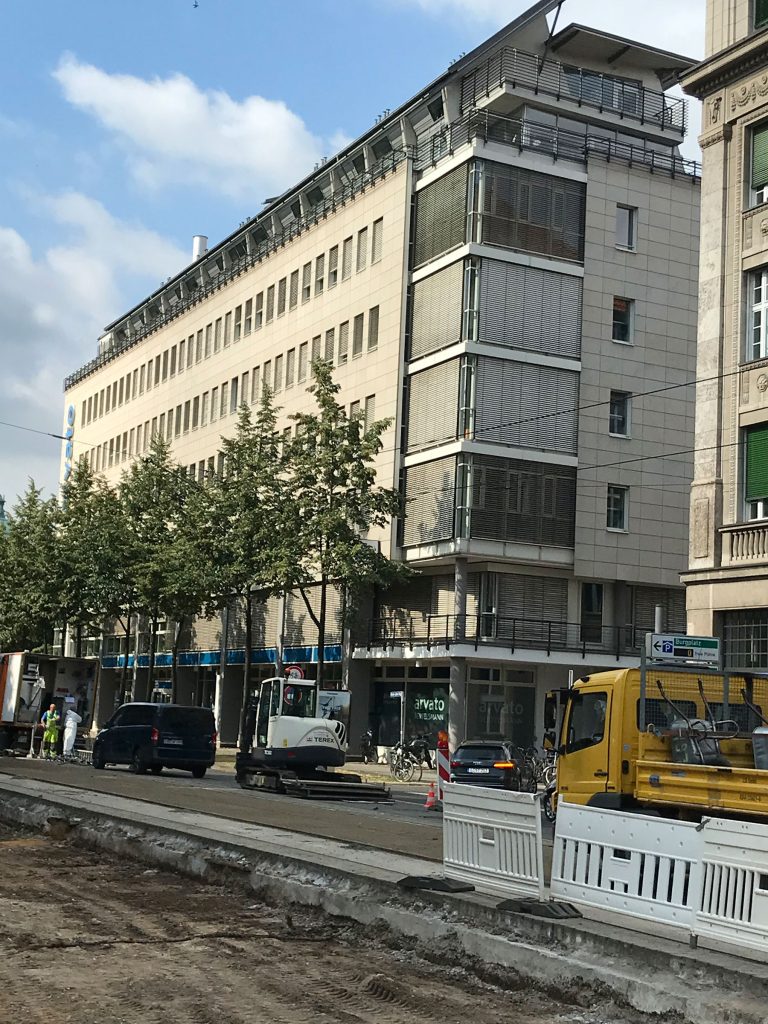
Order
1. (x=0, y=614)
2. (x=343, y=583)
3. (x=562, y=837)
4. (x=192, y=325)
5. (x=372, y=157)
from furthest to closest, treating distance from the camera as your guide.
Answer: (x=192, y=325), (x=0, y=614), (x=372, y=157), (x=343, y=583), (x=562, y=837)

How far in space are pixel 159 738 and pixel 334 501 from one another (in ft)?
32.5

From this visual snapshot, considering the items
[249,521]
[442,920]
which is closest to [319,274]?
[249,521]

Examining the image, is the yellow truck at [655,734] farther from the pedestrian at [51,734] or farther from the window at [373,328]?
the window at [373,328]

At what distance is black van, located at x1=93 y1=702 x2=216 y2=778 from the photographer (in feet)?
115

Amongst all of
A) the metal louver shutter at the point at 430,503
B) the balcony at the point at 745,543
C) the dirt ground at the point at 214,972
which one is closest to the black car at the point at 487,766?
the balcony at the point at 745,543

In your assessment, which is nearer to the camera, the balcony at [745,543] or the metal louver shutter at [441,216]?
the balcony at [745,543]

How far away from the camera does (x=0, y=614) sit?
205 feet

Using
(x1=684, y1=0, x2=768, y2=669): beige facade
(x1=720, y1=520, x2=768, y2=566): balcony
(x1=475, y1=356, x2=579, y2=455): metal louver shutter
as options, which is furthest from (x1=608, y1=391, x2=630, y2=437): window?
(x1=720, y1=520, x2=768, y2=566): balcony

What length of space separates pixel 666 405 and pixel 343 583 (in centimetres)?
1526

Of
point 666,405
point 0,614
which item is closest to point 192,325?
point 0,614

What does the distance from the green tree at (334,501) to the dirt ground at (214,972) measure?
2892 centimetres

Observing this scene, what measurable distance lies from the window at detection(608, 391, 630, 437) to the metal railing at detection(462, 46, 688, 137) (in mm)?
10617

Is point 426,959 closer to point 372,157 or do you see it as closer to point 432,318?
point 432,318

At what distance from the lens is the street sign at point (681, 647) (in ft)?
59.2
